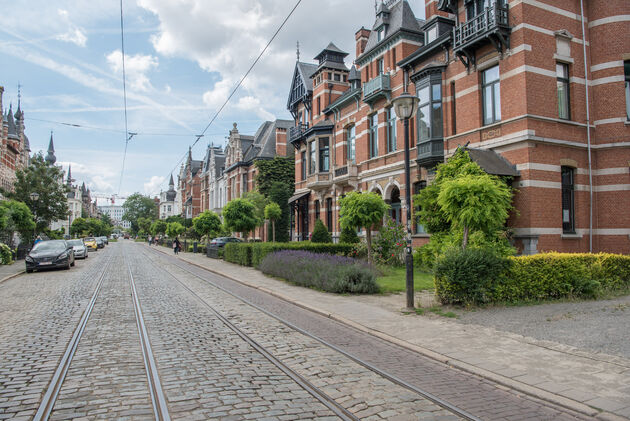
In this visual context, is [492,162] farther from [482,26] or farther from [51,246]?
[51,246]

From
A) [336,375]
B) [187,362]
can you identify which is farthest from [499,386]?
[187,362]

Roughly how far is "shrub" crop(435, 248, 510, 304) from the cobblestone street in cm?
291

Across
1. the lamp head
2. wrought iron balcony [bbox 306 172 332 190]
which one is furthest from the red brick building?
wrought iron balcony [bbox 306 172 332 190]

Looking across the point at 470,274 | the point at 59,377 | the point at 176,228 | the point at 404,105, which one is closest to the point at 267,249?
the point at 404,105

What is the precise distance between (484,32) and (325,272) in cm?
1088

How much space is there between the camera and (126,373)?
5.30 m

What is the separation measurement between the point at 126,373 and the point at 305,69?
33778 mm

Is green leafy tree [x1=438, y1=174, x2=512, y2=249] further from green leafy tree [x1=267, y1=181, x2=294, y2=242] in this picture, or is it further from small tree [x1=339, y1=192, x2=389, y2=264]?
green leafy tree [x1=267, y1=181, x2=294, y2=242]

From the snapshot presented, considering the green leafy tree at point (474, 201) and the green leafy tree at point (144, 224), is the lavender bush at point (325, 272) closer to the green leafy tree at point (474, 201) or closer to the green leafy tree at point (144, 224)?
the green leafy tree at point (474, 201)

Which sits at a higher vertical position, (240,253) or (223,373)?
(240,253)

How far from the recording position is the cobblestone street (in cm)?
427

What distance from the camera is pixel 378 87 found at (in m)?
22.8

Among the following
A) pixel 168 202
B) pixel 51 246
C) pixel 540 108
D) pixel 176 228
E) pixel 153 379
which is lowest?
pixel 153 379

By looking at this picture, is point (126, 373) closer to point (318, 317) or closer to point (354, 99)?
point (318, 317)
